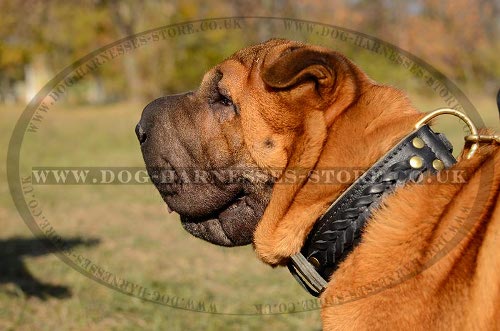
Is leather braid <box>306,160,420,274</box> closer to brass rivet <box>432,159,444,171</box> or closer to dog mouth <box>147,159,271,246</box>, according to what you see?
brass rivet <box>432,159,444,171</box>

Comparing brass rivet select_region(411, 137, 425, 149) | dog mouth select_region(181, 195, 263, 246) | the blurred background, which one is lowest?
the blurred background

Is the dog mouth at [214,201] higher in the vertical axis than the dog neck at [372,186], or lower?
lower

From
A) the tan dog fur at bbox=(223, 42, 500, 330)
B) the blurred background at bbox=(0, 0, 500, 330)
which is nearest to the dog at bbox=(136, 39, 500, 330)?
the tan dog fur at bbox=(223, 42, 500, 330)

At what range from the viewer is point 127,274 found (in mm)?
6613

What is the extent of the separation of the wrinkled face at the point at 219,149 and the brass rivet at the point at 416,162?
654 millimetres

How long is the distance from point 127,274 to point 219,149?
3.83 meters

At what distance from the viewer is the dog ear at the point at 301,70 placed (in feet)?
9.15

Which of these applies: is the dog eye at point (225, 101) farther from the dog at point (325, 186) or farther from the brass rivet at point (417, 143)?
the brass rivet at point (417, 143)

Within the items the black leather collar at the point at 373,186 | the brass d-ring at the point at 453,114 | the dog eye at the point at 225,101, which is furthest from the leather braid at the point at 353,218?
the dog eye at the point at 225,101

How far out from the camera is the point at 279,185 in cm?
300

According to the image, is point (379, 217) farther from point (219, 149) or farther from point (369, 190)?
point (219, 149)

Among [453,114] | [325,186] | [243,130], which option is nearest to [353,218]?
[325,186]

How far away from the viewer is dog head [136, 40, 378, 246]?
9.49 ft

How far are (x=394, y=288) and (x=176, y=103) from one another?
1502 millimetres
